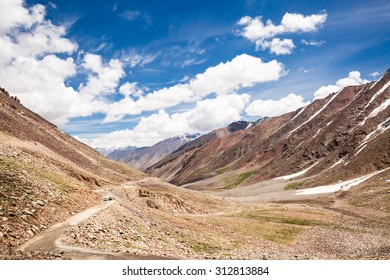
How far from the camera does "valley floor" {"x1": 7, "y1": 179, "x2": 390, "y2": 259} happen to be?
89.2ft

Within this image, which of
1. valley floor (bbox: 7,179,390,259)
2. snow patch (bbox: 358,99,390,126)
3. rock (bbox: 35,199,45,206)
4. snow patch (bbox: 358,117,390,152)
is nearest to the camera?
valley floor (bbox: 7,179,390,259)

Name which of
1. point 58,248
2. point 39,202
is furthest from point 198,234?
point 58,248

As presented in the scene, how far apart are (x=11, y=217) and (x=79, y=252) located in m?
7.87

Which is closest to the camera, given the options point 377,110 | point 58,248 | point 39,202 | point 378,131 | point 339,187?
point 58,248

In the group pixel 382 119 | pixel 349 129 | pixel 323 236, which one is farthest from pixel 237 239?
pixel 349 129

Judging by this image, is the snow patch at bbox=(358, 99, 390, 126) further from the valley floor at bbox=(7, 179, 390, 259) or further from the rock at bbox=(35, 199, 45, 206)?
the rock at bbox=(35, 199, 45, 206)

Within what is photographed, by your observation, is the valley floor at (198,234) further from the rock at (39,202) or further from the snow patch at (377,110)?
the snow patch at (377,110)

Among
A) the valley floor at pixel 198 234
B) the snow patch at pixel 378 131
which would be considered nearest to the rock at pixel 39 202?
the valley floor at pixel 198 234

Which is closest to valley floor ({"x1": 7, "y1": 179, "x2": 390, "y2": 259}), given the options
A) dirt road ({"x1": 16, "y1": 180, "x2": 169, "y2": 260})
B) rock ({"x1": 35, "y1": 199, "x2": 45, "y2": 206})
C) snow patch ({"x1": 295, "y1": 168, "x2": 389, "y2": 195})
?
dirt road ({"x1": 16, "y1": 180, "x2": 169, "y2": 260})

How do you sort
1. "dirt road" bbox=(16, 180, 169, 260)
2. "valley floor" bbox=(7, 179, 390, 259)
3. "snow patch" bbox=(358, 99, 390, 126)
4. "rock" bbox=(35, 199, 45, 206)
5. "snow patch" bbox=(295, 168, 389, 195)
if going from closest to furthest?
"dirt road" bbox=(16, 180, 169, 260) < "valley floor" bbox=(7, 179, 390, 259) < "rock" bbox=(35, 199, 45, 206) < "snow patch" bbox=(295, 168, 389, 195) < "snow patch" bbox=(358, 99, 390, 126)

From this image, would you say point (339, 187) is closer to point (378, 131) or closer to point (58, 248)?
point (378, 131)

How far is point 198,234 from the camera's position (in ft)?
136

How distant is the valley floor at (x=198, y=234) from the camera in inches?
1071

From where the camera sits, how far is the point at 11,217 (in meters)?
27.7
